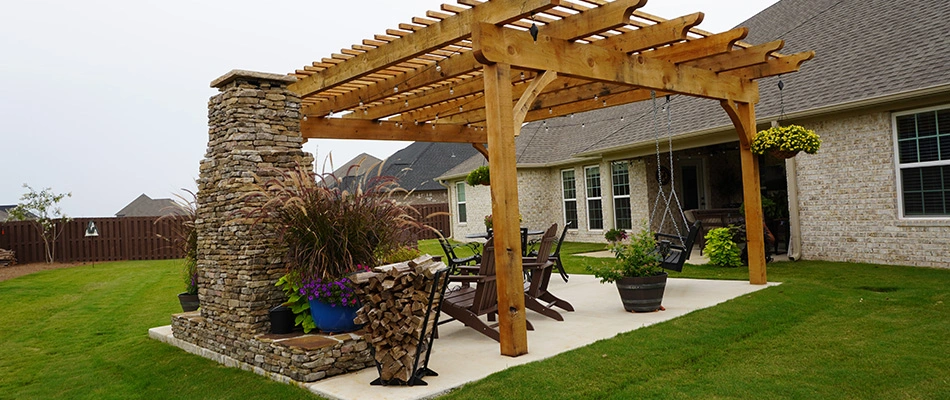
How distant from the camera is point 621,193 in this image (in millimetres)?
13602

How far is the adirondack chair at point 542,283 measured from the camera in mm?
5648

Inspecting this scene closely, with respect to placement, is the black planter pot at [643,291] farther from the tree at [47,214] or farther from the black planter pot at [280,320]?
the tree at [47,214]

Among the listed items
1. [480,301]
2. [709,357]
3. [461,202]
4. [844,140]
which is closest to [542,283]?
[480,301]

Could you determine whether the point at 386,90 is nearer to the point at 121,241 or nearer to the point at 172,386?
the point at 172,386

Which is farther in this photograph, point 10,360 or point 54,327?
point 54,327

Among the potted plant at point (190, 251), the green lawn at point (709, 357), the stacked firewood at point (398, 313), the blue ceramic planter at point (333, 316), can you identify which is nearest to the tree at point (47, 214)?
the green lawn at point (709, 357)

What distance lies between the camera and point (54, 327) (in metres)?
7.47

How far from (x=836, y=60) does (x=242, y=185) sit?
9092mm

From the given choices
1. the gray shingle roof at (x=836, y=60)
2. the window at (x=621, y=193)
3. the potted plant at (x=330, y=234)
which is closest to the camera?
the potted plant at (x=330, y=234)

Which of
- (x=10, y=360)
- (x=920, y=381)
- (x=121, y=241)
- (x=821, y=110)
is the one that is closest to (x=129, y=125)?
(x=121, y=241)

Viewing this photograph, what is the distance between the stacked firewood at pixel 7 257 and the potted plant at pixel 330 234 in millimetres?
16815

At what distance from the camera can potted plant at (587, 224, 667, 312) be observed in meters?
5.75

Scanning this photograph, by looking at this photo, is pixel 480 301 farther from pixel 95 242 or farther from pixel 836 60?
pixel 95 242

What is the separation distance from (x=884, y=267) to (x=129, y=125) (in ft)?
62.5
